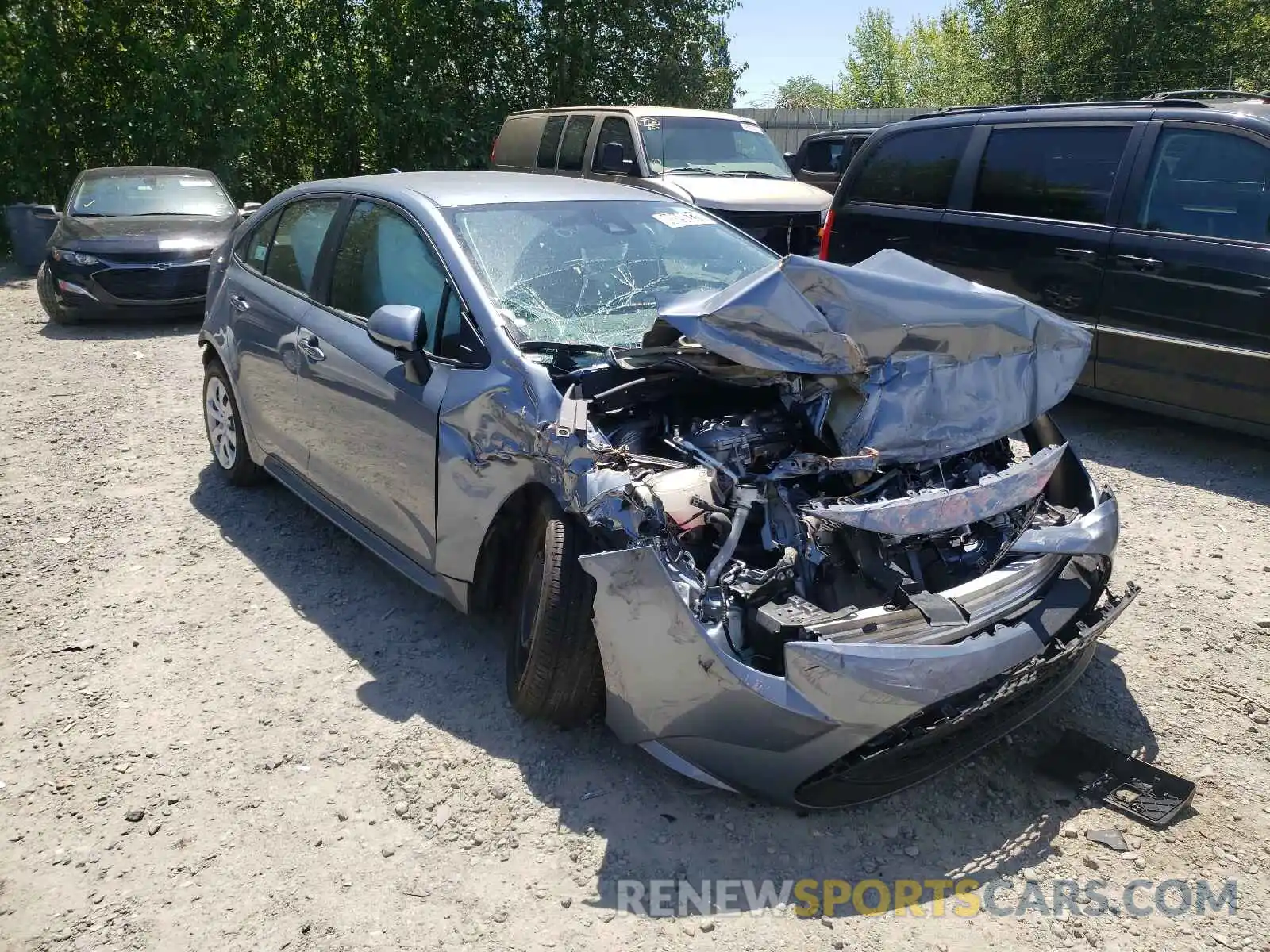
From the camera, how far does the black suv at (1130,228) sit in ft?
17.2

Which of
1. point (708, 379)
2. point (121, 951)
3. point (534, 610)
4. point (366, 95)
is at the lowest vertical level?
point (121, 951)

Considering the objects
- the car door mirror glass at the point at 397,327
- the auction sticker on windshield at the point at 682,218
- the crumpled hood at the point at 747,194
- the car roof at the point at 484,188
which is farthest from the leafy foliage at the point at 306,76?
the car door mirror glass at the point at 397,327

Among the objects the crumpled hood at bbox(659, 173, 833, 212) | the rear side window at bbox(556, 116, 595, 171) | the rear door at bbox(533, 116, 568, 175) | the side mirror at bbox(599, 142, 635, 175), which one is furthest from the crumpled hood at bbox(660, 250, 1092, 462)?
the rear door at bbox(533, 116, 568, 175)

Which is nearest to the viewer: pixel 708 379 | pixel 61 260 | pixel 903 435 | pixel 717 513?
pixel 717 513

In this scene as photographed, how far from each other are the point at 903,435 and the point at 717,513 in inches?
27.8

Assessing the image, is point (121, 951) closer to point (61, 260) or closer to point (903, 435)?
point (903, 435)

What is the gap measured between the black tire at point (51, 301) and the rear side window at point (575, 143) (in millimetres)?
5378

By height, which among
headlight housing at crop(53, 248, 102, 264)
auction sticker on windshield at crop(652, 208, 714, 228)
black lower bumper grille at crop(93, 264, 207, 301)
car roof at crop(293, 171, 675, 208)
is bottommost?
black lower bumper grille at crop(93, 264, 207, 301)

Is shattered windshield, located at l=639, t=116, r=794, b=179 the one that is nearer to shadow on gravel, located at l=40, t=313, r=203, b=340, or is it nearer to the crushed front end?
shadow on gravel, located at l=40, t=313, r=203, b=340

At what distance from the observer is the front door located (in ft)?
11.8

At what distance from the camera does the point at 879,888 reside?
2594 mm

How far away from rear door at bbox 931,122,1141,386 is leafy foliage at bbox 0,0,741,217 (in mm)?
11775

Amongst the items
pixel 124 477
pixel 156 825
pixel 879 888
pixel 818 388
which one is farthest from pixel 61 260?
pixel 879 888

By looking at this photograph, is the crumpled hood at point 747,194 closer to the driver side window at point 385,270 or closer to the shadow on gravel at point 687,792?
the driver side window at point 385,270
